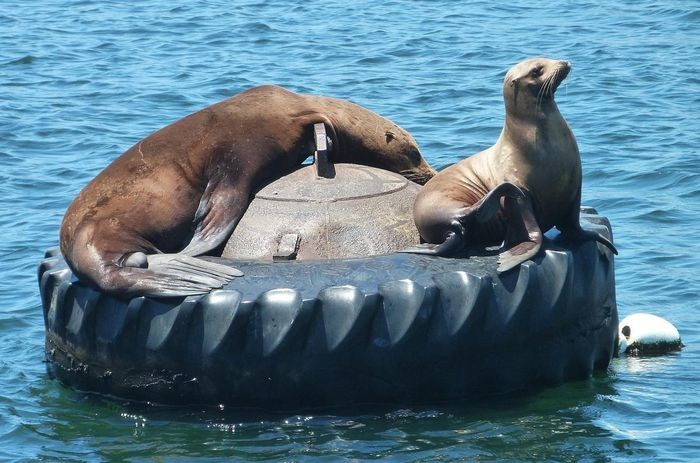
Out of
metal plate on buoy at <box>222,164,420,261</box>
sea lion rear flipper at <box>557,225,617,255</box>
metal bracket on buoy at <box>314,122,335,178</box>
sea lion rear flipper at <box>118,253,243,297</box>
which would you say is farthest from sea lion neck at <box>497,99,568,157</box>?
sea lion rear flipper at <box>118,253,243,297</box>

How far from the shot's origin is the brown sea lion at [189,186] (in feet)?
22.9

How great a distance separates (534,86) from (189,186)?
1.86 metres

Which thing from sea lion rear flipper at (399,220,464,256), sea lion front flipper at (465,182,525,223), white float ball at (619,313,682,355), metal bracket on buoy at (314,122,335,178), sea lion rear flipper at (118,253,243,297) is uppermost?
metal bracket on buoy at (314,122,335,178)

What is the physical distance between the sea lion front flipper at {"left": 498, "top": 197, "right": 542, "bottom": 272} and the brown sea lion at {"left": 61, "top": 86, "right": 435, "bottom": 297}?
1.27 metres

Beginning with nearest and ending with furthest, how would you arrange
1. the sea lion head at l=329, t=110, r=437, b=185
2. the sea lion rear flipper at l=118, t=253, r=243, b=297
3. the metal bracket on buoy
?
the sea lion rear flipper at l=118, t=253, r=243, b=297 < the metal bracket on buoy < the sea lion head at l=329, t=110, r=437, b=185

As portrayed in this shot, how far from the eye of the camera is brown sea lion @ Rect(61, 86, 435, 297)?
696cm

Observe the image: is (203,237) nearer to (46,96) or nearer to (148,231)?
(148,231)

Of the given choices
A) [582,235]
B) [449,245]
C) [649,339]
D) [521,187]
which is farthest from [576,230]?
[649,339]

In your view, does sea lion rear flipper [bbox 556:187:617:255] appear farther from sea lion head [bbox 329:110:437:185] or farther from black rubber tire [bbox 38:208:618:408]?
sea lion head [bbox 329:110:437:185]

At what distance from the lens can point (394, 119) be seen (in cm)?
1442

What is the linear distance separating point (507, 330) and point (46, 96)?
10.6 meters

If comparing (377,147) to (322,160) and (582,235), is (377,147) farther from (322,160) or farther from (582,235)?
(582,235)

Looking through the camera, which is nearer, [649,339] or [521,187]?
[521,187]

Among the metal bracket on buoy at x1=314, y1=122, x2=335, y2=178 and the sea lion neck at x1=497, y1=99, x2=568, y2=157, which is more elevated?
the sea lion neck at x1=497, y1=99, x2=568, y2=157
